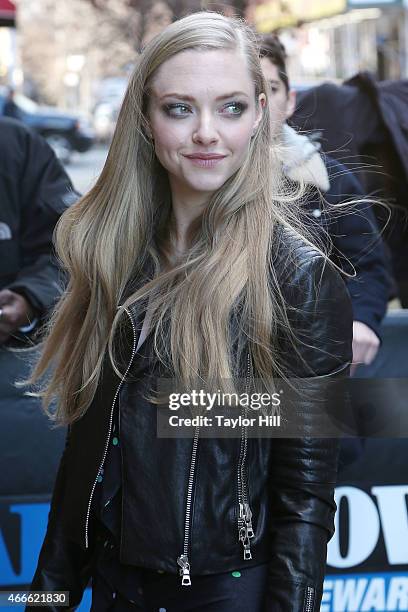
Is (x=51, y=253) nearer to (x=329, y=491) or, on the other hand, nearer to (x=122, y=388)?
(x=122, y=388)

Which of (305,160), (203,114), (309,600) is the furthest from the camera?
(305,160)

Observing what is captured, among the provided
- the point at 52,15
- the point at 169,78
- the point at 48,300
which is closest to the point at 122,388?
the point at 169,78

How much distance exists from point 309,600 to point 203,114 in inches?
36.1

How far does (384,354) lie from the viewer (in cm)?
337

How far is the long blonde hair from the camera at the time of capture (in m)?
1.87

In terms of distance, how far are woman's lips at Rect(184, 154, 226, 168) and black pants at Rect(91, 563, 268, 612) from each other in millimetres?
762

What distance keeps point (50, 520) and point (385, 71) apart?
17.9 metres

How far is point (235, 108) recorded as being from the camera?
1.93 m

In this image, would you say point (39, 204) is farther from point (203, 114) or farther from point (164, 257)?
point (203, 114)

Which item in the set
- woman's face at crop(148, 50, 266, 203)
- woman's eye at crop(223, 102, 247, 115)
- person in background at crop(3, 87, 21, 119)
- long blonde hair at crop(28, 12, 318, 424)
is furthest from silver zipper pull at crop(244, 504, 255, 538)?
person in background at crop(3, 87, 21, 119)

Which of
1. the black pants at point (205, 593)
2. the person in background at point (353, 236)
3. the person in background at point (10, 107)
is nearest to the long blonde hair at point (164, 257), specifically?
the black pants at point (205, 593)

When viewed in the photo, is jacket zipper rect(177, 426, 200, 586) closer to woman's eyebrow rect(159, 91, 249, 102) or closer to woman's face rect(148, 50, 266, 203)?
woman's face rect(148, 50, 266, 203)

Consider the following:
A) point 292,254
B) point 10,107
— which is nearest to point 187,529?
point 292,254

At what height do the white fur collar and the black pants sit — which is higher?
the white fur collar
